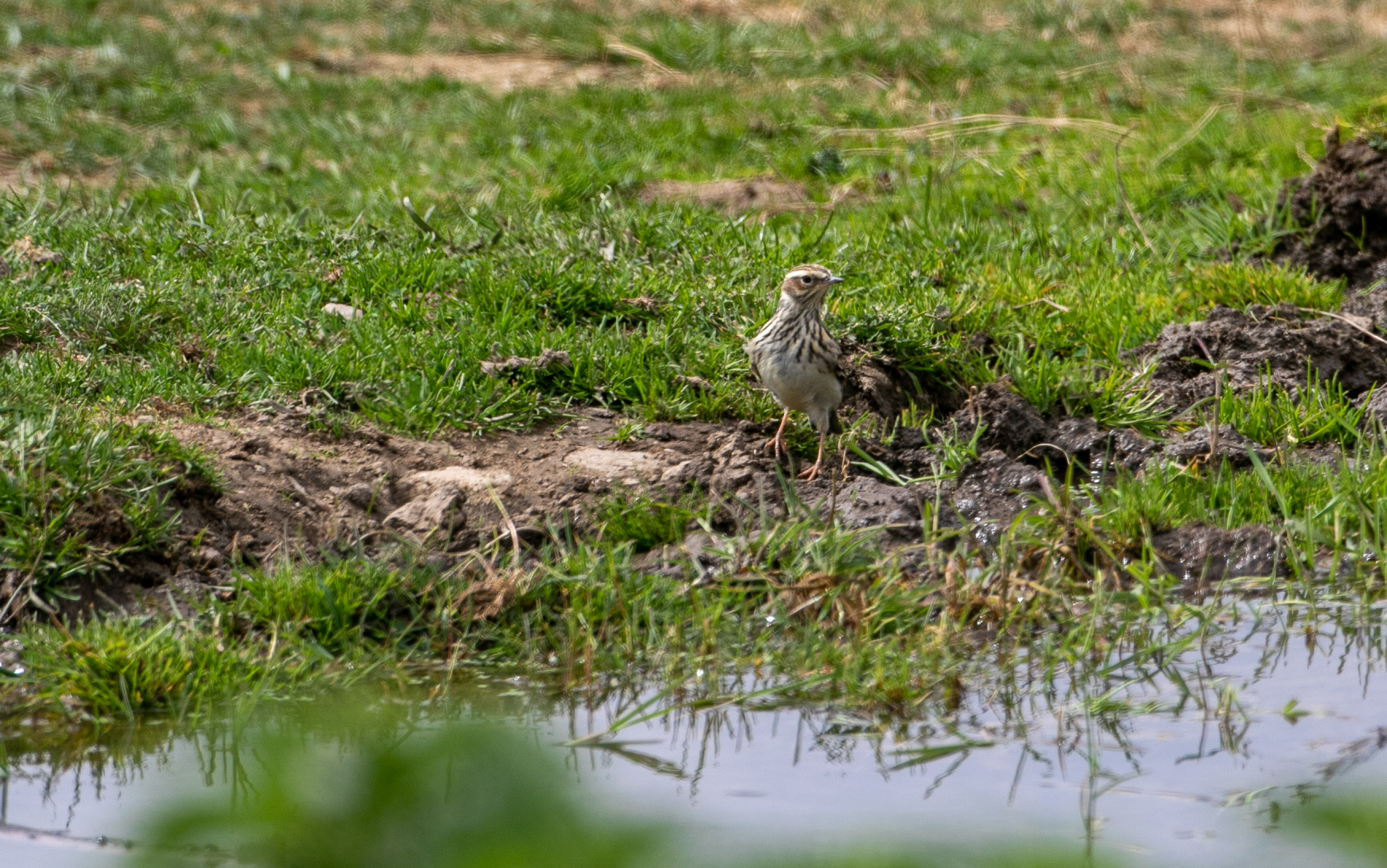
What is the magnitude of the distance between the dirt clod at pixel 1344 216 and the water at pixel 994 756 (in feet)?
11.8

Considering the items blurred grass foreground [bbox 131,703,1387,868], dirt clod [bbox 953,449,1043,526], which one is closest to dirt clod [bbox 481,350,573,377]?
dirt clod [bbox 953,449,1043,526]

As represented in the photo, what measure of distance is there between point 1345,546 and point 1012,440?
1341 millimetres

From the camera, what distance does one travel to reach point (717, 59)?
12875mm

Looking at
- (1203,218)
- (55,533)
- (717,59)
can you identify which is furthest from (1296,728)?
(717,59)

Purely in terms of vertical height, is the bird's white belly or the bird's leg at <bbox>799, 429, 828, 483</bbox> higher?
the bird's white belly

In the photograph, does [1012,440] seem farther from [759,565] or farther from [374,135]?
[374,135]

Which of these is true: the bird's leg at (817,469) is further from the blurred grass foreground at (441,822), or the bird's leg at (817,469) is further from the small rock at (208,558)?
the blurred grass foreground at (441,822)

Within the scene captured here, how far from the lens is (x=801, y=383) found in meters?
5.68

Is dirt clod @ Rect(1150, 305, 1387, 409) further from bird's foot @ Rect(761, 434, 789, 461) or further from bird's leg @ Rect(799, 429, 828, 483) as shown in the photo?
bird's foot @ Rect(761, 434, 789, 461)

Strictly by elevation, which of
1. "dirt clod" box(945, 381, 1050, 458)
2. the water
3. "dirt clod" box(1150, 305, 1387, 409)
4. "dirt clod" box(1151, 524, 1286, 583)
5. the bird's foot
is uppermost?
"dirt clod" box(1150, 305, 1387, 409)

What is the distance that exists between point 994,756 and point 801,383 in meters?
2.02

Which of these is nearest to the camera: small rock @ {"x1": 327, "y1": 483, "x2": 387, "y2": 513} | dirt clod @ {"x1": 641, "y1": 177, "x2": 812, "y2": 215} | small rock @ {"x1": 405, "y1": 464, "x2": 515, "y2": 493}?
small rock @ {"x1": 327, "y1": 483, "x2": 387, "y2": 513}

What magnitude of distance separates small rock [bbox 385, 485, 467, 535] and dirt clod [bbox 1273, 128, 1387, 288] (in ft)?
15.2

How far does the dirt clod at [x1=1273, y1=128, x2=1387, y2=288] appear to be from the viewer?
758 centimetres
